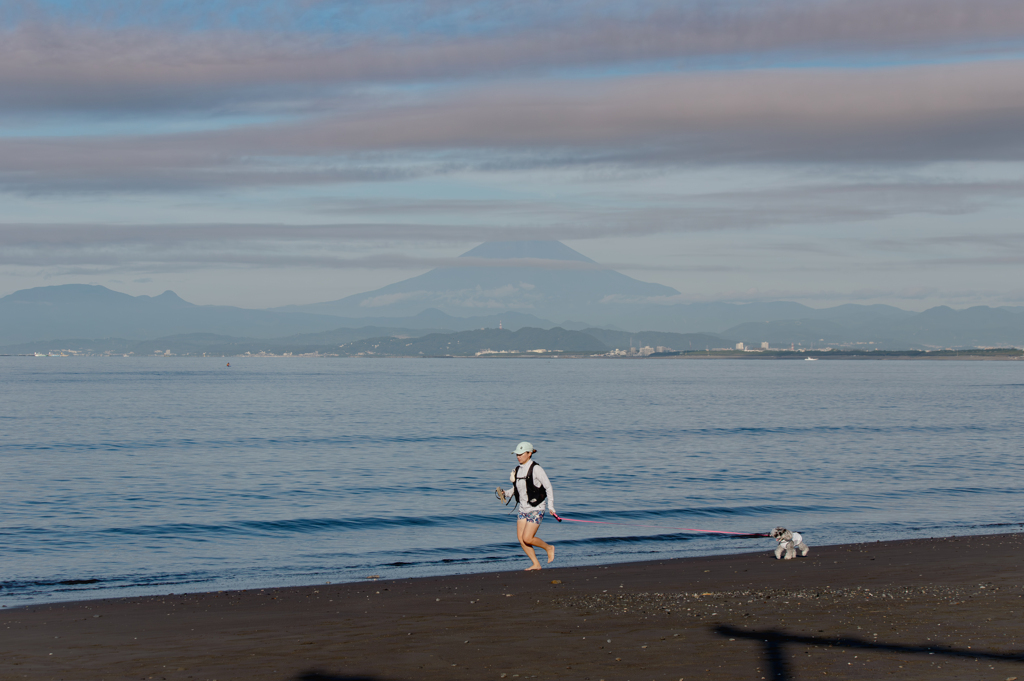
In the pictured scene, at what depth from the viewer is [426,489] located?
3234 centimetres

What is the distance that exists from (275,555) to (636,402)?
2845 inches

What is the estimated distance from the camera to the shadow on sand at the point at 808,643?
388 inches

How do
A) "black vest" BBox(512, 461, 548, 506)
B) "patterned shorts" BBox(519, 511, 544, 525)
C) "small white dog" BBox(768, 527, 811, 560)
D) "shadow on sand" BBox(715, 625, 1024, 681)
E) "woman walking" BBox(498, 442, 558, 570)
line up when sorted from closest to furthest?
"shadow on sand" BBox(715, 625, 1024, 681) < "woman walking" BBox(498, 442, 558, 570) < "black vest" BBox(512, 461, 548, 506) < "patterned shorts" BBox(519, 511, 544, 525) < "small white dog" BBox(768, 527, 811, 560)

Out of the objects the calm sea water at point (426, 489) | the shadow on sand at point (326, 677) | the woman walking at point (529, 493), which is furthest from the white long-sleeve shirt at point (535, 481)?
the shadow on sand at point (326, 677)

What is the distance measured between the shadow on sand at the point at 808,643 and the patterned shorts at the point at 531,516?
551cm

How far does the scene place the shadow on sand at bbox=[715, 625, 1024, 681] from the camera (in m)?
9.87

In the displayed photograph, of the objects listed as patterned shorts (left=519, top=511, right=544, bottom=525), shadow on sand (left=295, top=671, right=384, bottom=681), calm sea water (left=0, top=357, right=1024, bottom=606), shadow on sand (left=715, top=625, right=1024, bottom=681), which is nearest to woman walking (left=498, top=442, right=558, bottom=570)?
patterned shorts (left=519, top=511, right=544, bottom=525)

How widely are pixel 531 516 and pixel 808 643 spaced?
22.3ft

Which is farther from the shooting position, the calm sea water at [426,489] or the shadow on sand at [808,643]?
the calm sea water at [426,489]

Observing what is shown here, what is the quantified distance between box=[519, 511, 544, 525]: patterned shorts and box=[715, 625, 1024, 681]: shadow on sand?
18.1 ft

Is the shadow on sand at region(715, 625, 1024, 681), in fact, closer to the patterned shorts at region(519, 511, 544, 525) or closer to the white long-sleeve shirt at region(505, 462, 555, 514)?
the white long-sleeve shirt at region(505, 462, 555, 514)

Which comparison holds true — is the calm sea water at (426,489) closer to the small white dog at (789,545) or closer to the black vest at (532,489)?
the small white dog at (789,545)

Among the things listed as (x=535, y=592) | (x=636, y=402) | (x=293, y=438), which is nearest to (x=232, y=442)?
(x=293, y=438)

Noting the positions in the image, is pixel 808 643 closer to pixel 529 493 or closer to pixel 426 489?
pixel 529 493
